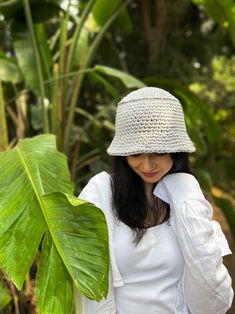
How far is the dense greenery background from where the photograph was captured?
303 centimetres

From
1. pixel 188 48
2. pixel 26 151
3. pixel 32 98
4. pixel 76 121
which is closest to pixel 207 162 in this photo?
pixel 188 48

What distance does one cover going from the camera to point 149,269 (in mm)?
1447

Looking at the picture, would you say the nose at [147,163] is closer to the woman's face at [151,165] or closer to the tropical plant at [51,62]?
the woman's face at [151,165]

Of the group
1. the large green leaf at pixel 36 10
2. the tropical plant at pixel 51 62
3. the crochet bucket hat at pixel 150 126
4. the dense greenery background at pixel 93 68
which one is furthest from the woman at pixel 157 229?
the large green leaf at pixel 36 10

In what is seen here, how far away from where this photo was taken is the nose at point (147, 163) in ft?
4.82

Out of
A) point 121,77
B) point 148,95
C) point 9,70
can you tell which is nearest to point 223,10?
point 121,77

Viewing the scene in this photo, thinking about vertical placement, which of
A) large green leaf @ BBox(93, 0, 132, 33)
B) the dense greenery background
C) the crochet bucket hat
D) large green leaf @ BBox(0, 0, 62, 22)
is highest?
large green leaf @ BBox(0, 0, 62, 22)

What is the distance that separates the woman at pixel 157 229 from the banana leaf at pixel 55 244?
0.30 feet

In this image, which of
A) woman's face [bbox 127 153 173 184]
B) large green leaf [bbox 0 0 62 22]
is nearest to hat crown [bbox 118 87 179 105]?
woman's face [bbox 127 153 173 184]

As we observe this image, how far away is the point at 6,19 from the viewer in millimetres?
3322

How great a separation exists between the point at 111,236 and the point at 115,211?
88 millimetres

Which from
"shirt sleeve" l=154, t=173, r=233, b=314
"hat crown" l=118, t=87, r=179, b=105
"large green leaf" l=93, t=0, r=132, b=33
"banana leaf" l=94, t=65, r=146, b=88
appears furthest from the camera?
"large green leaf" l=93, t=0, r=132, b=33

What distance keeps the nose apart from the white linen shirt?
86 mm

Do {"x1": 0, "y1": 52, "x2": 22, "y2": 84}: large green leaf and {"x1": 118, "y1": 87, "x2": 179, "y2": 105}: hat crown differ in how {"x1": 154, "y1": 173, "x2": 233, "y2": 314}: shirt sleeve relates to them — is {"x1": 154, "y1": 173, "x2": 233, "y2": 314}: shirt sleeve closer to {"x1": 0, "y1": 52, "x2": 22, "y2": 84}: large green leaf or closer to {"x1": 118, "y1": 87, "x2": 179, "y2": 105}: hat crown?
{"x1": 118, "y1": 87, "x2": 179, "y2": 105}: hat crown
